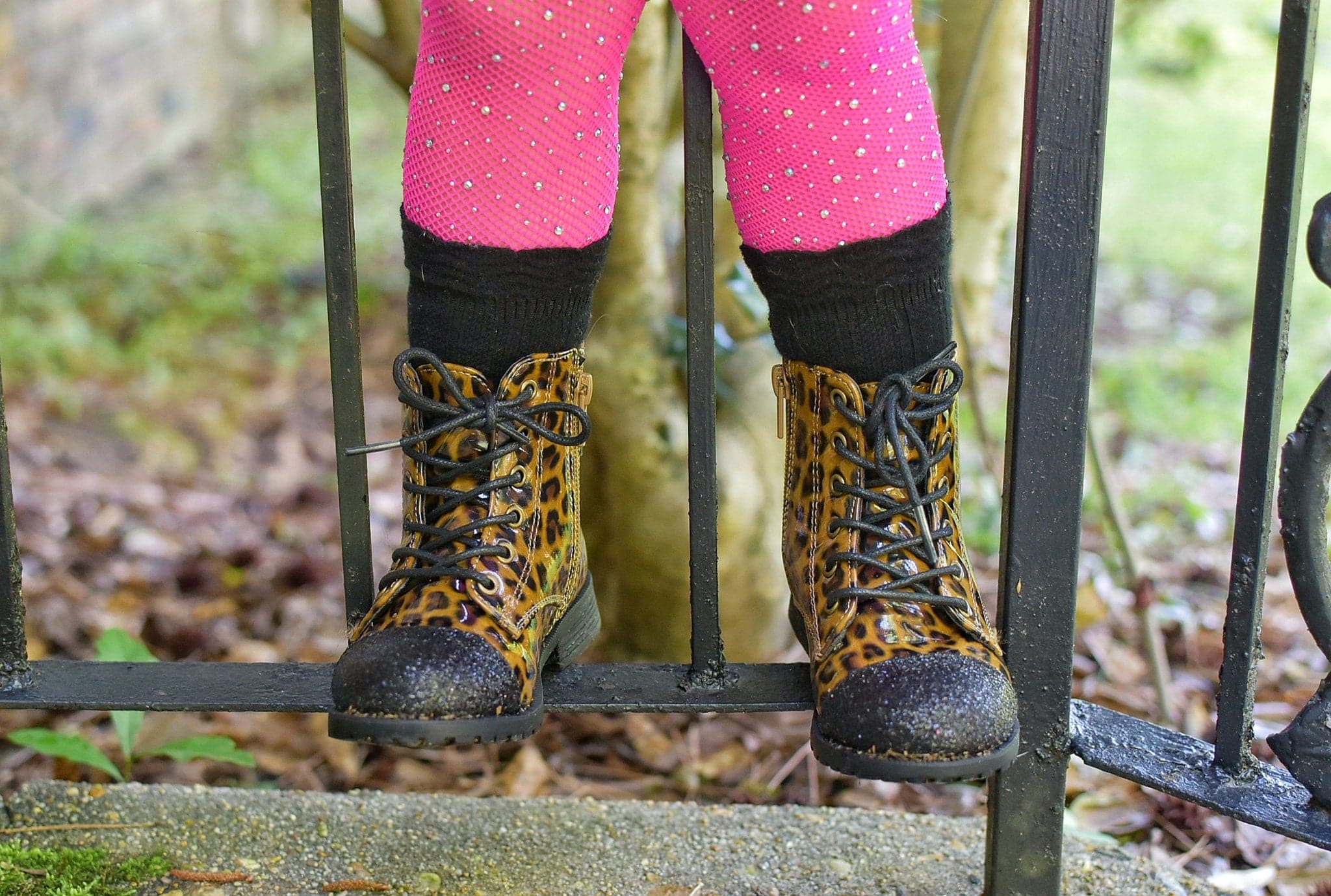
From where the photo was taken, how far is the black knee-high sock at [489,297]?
101cm

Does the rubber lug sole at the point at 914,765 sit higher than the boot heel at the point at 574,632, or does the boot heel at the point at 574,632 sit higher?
the boot heel at the point at 574,632

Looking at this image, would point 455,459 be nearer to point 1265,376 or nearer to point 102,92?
point 1265,376

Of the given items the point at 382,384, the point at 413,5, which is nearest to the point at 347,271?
the point at 413,5

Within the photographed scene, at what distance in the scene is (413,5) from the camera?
174 centimetres

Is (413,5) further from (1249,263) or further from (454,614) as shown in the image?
(1249,263)

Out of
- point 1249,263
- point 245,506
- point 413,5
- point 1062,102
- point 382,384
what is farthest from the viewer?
point 1249,263

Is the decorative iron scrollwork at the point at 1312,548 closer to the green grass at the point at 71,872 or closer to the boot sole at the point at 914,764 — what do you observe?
the boot sole at the point at 914,764

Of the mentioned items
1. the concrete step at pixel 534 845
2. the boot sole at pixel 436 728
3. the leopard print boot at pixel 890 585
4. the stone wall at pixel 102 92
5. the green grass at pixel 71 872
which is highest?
the stone wall at pixel 102 92

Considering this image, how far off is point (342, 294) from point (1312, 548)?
809mm

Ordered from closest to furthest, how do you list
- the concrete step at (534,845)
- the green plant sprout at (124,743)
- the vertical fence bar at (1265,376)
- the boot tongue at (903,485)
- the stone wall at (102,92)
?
the vertical fence bar at (1265,376) < the boot tongue at (903,485) < the concrete step at (534,845) < the green plant sprout at (124,743) < the stone wall at (102,92)

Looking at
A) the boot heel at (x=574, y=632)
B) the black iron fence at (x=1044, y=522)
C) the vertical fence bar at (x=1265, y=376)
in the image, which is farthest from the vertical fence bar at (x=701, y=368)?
the vertical fence bar at (x=1265, y=376)

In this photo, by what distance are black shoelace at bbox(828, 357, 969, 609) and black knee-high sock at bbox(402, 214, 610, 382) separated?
246 millimetres

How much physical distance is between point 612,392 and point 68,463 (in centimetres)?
149

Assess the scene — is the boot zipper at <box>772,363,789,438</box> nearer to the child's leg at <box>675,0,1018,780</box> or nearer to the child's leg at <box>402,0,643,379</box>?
the child's leg at <box>675,0,1018,780</box>
